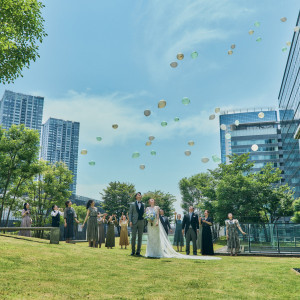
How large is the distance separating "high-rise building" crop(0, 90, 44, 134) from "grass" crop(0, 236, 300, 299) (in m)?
190

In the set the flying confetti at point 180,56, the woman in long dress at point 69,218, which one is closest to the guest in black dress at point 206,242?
the woman in long dress at point 69,218

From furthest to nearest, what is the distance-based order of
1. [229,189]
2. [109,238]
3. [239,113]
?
[239,113], [229,189], [109,238]

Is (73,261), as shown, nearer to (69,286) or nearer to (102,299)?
(69,286)

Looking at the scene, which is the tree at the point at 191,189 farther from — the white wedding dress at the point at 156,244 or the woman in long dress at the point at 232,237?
the white wedding dress at the point at 156,244

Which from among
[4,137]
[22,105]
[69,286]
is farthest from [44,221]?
[22,105]

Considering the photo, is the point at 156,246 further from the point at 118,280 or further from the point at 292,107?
the point at 292,107

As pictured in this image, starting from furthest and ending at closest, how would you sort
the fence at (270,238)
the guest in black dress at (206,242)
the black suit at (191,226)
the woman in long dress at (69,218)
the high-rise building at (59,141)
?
1. the high-rise building at (59,141)
2. the fence at (270,238)
3. the woman in long dress at (69,218)
4. the black suit at (191,226)
5. the guest in black dress at (206,242)

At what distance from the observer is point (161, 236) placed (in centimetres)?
1157

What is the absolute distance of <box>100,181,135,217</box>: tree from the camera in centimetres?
6531

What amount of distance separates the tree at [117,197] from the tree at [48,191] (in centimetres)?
2918

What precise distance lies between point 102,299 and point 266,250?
13427mm

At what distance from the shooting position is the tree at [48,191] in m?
35.2

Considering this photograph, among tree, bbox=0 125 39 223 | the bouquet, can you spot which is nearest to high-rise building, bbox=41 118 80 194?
tree, bbox=0 125 39 223

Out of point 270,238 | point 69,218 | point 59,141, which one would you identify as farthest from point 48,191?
point 59,141
